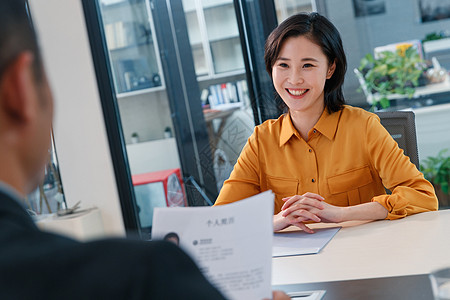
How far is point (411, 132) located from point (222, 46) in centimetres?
188

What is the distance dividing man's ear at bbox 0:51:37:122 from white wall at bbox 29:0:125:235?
3.64m

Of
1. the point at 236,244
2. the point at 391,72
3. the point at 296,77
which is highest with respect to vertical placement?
the point at 296,77

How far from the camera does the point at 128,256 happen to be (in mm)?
506

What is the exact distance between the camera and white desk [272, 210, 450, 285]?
1375 mm

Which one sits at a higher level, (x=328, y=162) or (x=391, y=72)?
(x=391, y=72)

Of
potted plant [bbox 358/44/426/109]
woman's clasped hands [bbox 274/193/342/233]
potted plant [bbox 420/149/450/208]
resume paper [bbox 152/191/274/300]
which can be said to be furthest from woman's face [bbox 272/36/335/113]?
potted plant [bbox 420/149/450/208]

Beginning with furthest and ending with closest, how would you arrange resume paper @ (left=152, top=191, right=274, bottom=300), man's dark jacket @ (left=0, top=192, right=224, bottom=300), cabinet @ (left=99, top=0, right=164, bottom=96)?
1. cabinet @ (left=99, top=0, right=164, bottom=96)
2. resume paper @ (left=152, top=191, right=274, bottom=300)
3. man's dark jacket @ (left=0, top=192, right=224, bottom=300)

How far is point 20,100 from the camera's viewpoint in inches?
20.4

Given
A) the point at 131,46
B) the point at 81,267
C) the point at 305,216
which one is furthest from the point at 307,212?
the point at 131,46

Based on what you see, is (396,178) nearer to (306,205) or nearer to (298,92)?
(306,205)

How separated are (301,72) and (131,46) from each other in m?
2.08

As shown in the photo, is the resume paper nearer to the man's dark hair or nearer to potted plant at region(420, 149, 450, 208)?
the man's dark hair

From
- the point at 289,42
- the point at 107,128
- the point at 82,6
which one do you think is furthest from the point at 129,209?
the point at 289,42

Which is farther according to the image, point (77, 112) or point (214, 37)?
point (77, 112)
